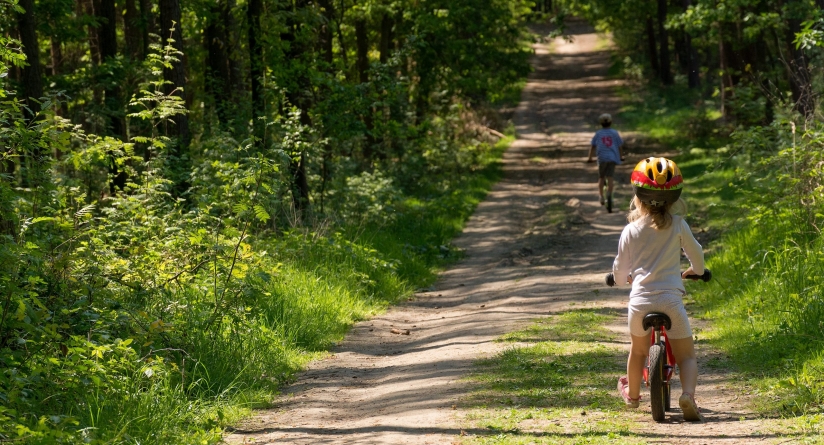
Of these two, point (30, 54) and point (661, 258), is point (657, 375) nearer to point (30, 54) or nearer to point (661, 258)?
point (661, 258)

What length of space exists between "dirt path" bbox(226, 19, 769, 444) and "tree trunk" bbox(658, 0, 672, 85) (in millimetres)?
14485

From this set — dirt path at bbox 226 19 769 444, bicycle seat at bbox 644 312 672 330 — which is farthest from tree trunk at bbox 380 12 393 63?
bicycle seat at bbox 644 312 672 330

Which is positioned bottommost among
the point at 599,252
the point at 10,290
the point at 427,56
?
the point at 599,252

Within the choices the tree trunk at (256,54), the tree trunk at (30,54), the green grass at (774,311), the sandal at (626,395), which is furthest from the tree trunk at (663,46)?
the sandal at (626,395)

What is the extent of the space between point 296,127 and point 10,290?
7.77 meters

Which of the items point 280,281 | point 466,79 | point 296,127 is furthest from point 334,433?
point 466,79

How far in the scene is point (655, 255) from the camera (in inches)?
246

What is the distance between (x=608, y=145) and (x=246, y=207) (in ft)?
36.8

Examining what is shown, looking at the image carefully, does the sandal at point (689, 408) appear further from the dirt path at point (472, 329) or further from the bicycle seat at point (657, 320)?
the bicycle seat at point (657, 320)

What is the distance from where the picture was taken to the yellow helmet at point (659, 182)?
20.2 ft

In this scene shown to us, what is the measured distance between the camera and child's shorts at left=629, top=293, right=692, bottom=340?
20.2 feet

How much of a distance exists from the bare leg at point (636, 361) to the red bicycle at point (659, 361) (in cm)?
7

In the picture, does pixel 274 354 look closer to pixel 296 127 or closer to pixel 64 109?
pixel 296 127

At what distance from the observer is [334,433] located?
682 centimetres
